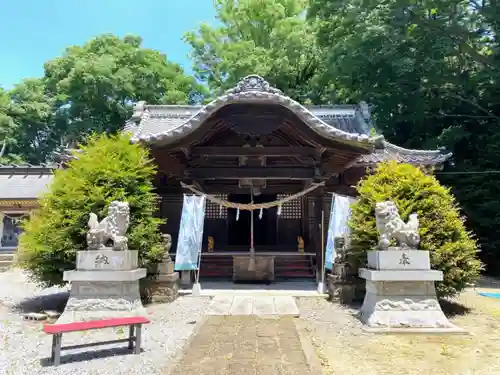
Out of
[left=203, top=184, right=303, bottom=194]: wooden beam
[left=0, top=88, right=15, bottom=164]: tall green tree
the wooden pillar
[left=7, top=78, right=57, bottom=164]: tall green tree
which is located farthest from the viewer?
[left=7, top=78, right=57, bottom=164]: tall green tree

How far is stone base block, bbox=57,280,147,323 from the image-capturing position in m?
7.28

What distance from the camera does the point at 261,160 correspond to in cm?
1175

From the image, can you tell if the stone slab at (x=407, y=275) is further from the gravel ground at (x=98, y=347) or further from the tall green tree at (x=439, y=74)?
the tall green tree at (x=439, y=74)


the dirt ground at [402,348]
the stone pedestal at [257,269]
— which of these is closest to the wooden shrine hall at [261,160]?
the stone pedestal at [257,269]

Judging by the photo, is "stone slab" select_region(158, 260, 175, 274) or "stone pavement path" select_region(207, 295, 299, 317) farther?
"stone slab" select_region(158, 260, 175, 274)

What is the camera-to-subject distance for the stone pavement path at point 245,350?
461cm

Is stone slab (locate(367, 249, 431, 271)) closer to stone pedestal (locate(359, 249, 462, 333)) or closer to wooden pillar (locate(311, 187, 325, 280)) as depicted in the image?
stone pedestal (locate(359, 249, 462, 333))

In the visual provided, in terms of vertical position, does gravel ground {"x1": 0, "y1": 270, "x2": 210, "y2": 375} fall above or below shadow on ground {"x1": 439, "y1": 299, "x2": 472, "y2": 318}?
A: below

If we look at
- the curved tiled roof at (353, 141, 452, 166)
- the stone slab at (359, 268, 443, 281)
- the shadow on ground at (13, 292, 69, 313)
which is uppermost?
the curved tiled roof at (353, 141, 452, 166)

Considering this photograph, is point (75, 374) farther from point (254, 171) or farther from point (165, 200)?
point (165, 200)

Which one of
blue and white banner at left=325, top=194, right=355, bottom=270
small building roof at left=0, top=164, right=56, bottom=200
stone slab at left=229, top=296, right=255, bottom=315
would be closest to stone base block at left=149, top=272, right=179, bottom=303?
stone slab at left=229, top=296, right=255, bottom=315

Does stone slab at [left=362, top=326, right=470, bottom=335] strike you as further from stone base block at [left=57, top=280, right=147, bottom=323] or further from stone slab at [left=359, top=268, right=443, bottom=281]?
stone base block at [left=57, top=280, right=147, bottom=323]

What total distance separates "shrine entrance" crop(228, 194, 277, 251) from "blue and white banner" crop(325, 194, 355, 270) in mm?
4702

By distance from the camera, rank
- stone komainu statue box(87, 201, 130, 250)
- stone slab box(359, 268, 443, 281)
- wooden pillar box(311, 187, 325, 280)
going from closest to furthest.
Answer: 1. stone slab box(359, 268, 443, 281)
2. stone komainu statue box(87, 201, 130, 250)
3. wooden pillar box(311, 187, 325, 280)
